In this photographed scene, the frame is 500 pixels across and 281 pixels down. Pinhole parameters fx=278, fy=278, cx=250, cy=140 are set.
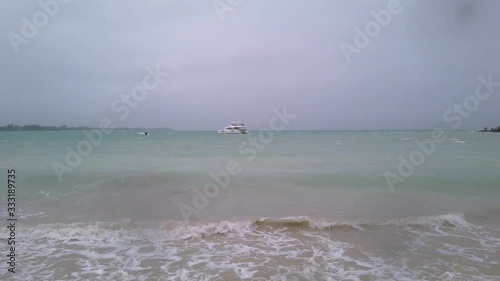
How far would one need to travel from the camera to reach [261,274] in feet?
18.2

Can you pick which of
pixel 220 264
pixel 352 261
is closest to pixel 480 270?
pixel 352 261

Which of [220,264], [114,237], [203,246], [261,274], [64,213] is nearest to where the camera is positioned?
[261,274]

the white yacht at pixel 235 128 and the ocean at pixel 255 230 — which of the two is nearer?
the ocean at pixel 255 230

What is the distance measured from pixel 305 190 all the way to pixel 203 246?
291 inches

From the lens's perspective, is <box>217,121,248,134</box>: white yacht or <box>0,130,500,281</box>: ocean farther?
<box>217,121,248,134</box>: white yacht

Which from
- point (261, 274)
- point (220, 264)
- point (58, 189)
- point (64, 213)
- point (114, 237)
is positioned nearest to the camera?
point (261, 274)

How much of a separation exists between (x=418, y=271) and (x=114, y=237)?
24.0 feet

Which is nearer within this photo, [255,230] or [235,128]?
[255,230]

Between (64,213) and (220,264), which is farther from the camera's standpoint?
A: (64,213)

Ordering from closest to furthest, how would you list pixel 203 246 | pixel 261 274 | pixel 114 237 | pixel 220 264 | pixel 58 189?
pixel 261 274 → pixel 220 264 → pixel 203 246 → pixel 114 237 → pixel 58 189

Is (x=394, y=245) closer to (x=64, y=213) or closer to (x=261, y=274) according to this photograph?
(x=261, y=274)

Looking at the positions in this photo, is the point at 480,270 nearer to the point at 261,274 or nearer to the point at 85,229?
the point at 261,274

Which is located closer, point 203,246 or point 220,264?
point 220,264

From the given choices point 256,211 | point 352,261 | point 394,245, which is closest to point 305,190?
point 256,211
